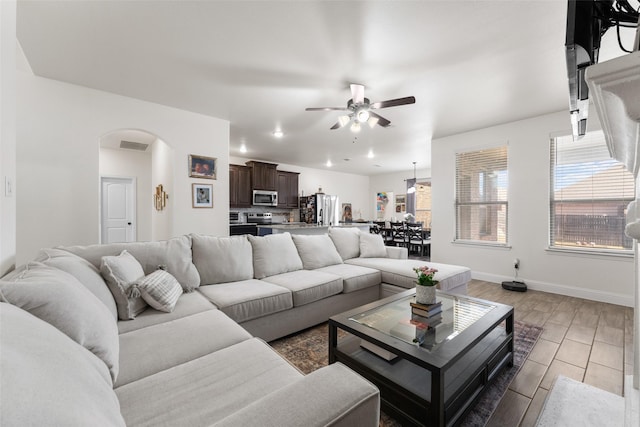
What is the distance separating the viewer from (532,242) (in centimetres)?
389

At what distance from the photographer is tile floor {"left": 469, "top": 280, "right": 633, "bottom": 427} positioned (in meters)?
1.57

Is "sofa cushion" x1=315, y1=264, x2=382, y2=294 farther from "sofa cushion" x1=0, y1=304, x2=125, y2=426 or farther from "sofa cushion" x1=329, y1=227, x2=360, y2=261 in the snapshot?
"sofa cushion" x1=0, y1=304, x2=125, y2=426

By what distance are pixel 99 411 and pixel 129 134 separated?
17.9 feet

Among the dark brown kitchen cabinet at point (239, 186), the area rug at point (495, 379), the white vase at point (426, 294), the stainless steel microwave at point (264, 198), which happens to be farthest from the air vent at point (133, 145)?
the white vase at point (426, 294)

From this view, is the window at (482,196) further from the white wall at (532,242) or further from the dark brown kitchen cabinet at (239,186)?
the dark brown kitchen cabinet at (239,186)

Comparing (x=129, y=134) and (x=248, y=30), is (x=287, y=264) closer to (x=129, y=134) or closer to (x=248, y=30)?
(x=248, y=30)

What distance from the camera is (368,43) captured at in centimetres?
222

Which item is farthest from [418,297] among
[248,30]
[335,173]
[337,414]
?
[335,173]

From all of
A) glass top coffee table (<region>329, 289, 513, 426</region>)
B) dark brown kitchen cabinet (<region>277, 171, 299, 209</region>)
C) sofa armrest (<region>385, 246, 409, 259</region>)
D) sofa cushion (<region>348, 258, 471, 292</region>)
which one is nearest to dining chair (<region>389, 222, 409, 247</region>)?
dark brown kitchen cabinet (<region>277, 171, 299, 209</region>)

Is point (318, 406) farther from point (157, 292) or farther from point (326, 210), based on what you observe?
point (326, 210)

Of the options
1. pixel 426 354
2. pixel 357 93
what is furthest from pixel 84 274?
pixel 357 93

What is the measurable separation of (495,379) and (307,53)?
2.85 m

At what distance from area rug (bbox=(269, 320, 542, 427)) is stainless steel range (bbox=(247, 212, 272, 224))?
4.90 meters

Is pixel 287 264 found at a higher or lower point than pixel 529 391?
higher
